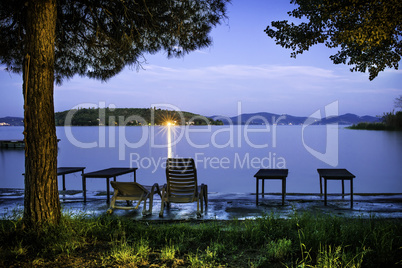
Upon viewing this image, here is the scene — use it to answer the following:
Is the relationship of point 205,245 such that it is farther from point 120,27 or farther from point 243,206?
point 120,27

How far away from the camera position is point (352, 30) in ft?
17.6

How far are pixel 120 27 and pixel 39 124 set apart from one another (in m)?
2.66

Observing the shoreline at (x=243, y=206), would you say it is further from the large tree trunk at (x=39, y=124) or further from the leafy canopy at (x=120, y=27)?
the leafy canopy at (x=120, y=27)

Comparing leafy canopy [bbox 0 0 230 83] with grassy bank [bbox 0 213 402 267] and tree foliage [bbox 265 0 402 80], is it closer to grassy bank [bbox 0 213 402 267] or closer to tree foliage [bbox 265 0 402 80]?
tree foliage [bbox 265 0 402 80]

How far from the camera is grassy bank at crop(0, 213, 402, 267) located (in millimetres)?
3264

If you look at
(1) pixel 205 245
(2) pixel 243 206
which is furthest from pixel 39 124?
(2) pixel 243 206

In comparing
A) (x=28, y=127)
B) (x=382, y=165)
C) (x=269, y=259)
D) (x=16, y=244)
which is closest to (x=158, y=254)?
(x=269, y=259)

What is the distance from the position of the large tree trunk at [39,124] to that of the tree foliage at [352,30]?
3.85m

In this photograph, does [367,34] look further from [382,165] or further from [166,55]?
[382,165]

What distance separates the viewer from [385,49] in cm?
691

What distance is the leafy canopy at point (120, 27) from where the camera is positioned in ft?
19.3

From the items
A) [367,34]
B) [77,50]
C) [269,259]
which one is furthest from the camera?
[77,50]

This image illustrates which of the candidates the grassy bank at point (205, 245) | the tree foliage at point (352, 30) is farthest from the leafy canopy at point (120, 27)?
the grassy bank at point (205, 245)

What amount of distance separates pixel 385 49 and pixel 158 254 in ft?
18.9
